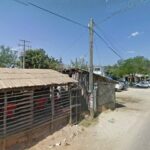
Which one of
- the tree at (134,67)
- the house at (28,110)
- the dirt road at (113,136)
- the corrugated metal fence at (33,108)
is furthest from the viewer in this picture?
the tree at (134,67)

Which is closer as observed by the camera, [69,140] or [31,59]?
[69,140]

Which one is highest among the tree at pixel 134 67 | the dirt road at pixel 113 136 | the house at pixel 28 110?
the tree at pixel 134 67

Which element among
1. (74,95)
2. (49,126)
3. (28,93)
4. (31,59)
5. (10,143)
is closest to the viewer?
(10,143)

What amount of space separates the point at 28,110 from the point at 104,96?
923 centimetres

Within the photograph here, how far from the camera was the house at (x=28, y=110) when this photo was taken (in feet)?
28.0

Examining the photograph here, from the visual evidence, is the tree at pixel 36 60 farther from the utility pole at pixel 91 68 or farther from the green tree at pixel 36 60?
the utility pole at pixel 91 68

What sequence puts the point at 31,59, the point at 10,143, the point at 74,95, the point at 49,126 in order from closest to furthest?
the point at 10,143 → the point at 49,126 → the point at 74,95 → the point at 31,59

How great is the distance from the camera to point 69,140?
9.95m

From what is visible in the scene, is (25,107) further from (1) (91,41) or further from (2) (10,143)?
(1) (91,41)

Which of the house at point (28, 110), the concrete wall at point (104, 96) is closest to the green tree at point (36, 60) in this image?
the concrete wall at point (104, 96)

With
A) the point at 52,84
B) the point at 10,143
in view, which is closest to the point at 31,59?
the point at 52,84

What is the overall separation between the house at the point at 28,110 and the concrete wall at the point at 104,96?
443 cm

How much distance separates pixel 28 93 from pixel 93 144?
3.37 metres

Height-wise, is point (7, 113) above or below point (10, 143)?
above
